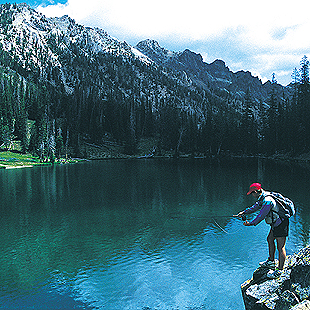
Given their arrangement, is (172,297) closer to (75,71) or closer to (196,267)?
(196,267)

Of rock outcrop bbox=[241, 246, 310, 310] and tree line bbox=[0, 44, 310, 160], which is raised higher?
tree line bbox=[0, 44, 310, 160]

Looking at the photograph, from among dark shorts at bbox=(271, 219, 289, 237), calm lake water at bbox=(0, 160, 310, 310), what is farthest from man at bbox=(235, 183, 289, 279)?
calm lake water at bbox=(0, 160, 310, 310)

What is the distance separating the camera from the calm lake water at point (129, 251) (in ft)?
34.1

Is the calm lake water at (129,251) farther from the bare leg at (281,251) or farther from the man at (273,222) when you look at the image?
the bare leg at (281,251)

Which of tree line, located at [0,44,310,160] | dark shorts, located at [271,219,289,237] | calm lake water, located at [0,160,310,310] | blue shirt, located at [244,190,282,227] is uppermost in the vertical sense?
tree line, located at [0,44,310,160]

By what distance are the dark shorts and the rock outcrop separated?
901 millimetres

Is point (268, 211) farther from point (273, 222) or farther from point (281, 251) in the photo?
point (281, 251)

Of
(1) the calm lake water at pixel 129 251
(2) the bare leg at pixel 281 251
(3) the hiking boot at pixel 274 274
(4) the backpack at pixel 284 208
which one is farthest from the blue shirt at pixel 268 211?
(1) the calm lake water at pixel 129 251

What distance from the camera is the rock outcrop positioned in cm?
600

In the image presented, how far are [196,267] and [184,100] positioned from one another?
185813 millimetres

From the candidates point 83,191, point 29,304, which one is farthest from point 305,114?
point 29,304

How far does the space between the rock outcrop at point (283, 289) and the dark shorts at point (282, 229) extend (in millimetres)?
901

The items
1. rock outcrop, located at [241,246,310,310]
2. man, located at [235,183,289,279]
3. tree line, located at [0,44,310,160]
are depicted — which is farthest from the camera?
tree line, located at [0,44,310,160]

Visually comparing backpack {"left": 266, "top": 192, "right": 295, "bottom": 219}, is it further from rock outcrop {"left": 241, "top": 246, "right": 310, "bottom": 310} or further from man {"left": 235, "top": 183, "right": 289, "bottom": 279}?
rock outcrop {"left": 241, "top": 246, "right": 310, "bottom": 310}
